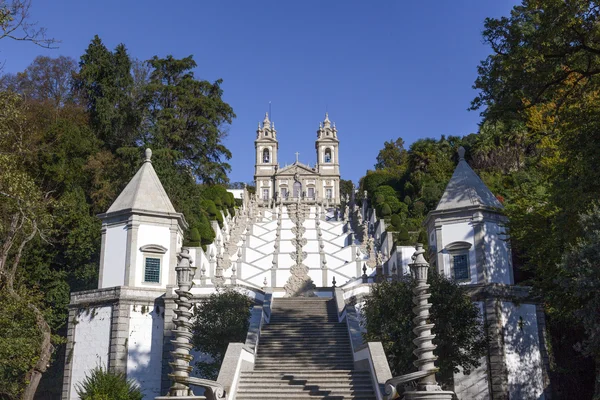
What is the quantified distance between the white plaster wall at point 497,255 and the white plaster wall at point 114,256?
12.2 m

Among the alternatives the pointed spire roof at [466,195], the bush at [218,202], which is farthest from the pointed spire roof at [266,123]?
the pointed spire roof at [466,195]

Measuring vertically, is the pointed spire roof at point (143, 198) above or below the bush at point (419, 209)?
below

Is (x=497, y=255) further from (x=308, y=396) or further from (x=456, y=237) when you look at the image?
(x=308, y=396)

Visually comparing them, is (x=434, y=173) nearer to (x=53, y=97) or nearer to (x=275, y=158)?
(x=53, y=97)

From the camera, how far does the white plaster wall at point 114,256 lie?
21.5m

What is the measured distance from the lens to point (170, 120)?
118 feet

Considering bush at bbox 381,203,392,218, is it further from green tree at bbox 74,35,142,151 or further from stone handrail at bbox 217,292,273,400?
stone handrail at bbox 217,292,273,400

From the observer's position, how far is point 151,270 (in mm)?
21703

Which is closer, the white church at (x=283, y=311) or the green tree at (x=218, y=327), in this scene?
the white church at (x=283, y=311)

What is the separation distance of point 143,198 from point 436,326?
11.2m

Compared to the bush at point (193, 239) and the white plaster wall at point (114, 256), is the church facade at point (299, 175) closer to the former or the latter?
the bush at point (193, 239)

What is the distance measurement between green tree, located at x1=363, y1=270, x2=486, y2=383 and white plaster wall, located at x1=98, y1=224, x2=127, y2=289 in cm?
888

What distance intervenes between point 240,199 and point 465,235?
5166 centimetres

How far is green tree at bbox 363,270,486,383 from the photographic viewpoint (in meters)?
16.5
